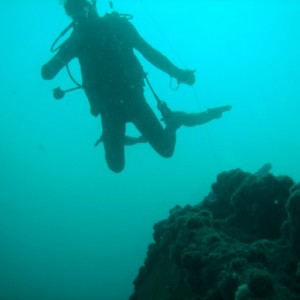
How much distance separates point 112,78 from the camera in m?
7.27

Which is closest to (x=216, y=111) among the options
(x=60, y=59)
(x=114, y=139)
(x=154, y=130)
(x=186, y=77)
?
(x=186, y=77)

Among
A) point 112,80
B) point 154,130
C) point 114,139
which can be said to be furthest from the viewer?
point 154,130

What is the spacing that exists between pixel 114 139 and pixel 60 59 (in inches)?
75.0

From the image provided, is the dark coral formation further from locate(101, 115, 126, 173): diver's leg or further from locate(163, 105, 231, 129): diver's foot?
locate(101, 115, 126, 173): diver's leg

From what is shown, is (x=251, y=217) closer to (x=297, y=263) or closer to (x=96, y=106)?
(x=297, y=263)

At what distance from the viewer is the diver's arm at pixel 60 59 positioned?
7461 mm

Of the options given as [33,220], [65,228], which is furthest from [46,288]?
[33,220]

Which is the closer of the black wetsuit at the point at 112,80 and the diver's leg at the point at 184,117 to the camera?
the black wetsuit at the point at 112,80

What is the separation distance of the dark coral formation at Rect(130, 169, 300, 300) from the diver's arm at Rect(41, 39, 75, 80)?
3.78m

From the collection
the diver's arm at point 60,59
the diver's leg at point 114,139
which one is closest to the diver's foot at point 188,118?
the diver's leg at point 114,139

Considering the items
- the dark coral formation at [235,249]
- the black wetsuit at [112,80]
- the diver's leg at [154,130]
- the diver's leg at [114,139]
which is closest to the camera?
the dark coral formation at [235,249]

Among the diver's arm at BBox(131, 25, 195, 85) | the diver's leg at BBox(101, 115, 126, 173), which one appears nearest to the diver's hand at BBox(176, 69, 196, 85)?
the diver's arm at BBox(131, 25, 195, 85)

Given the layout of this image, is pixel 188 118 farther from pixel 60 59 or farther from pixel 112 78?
pixel 60 59

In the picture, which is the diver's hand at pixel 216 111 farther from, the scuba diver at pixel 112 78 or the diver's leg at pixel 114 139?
the diver's leg at pixel 114 139
